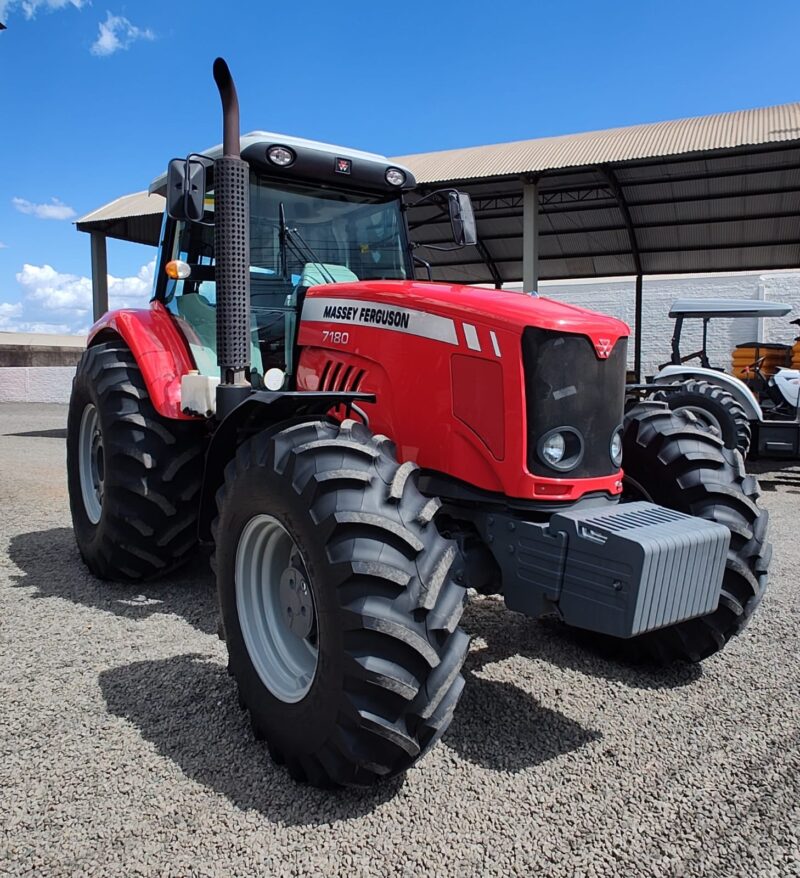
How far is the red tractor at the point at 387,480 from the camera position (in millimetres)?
2283

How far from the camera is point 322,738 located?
2.32 meters

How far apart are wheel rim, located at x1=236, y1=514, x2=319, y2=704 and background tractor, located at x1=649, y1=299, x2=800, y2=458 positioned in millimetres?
6268

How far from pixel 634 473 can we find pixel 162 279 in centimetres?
303

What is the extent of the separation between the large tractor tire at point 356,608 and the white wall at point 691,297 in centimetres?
2047

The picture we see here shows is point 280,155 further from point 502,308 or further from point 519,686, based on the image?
point 519,686

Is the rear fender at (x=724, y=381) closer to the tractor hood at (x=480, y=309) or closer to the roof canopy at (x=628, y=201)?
the roof canopy at (x=628, y=201)

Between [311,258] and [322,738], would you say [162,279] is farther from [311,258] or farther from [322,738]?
[322,738]

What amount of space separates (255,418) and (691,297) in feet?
74.8

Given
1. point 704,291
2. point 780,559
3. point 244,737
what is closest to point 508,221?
point 704,291

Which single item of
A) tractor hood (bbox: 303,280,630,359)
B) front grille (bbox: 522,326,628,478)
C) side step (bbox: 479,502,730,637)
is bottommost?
side step (bbox: 479,502,730,637)

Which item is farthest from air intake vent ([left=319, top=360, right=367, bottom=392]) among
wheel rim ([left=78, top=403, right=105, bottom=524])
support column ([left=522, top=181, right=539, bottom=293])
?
support column ([left=522, top=181, right=539, bottom=293])

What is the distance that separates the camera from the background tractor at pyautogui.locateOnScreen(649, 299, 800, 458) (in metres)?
8.96

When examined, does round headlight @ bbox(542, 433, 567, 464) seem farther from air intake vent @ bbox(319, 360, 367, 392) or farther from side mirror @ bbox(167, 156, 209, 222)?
side mirror @ bbox(167, 156, 209, 222)

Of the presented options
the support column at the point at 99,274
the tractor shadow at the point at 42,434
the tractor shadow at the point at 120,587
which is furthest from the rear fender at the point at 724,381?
the support column at the point at 99,274
